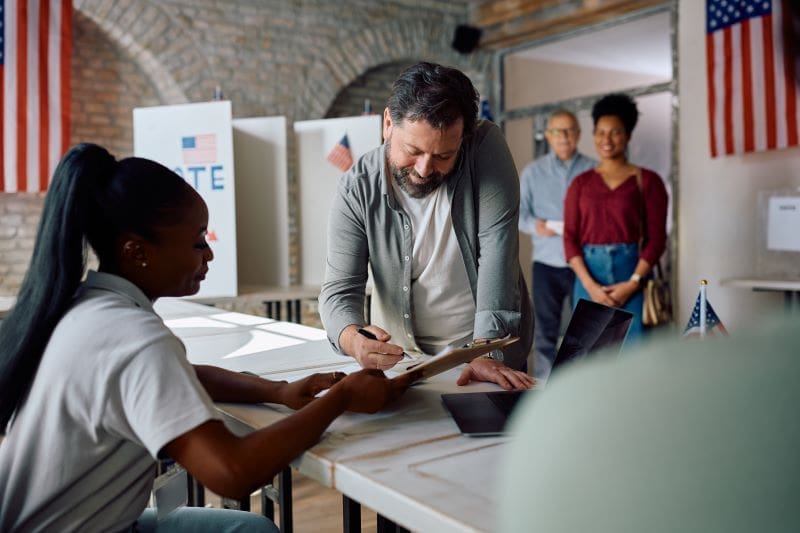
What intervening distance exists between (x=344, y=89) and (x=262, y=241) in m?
2.38

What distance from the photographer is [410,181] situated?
6.11 ft

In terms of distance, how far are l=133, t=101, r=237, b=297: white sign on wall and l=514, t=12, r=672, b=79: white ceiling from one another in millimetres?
3331

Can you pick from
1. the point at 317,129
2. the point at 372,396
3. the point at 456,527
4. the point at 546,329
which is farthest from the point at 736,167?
the point at 456,527

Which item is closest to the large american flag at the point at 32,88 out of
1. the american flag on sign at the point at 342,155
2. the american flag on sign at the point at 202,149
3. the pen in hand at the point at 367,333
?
the american flag on sign at the point at 202,149

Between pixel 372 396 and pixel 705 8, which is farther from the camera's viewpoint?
pixel 705 8

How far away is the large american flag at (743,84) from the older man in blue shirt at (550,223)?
78cm

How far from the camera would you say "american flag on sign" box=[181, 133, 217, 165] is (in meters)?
4.27

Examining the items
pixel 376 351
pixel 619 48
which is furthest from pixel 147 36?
pixel 376 351

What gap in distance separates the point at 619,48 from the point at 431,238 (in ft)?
18.6

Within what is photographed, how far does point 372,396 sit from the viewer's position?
125cm

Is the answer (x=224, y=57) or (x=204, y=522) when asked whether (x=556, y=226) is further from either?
(x=204, y=522)

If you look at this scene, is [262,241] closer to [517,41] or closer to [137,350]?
[517,41]

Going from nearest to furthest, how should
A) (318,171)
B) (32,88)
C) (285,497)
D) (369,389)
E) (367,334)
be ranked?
(369,389) → (367,334) → (285,497) → (32,88) → (318,171)

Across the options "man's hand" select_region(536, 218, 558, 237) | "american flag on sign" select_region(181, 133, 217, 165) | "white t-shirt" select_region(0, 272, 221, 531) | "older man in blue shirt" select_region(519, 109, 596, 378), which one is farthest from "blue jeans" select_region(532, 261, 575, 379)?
"white t-shirt" select_region(0, 272, 221, 531)
